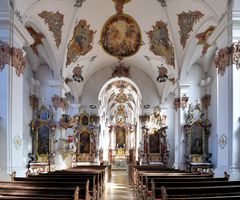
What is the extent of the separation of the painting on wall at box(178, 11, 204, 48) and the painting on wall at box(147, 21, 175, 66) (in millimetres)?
951

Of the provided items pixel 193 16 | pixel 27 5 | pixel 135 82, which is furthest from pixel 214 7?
pixel 135 82

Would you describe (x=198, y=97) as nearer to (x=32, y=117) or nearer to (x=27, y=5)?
(x=32, y=117)

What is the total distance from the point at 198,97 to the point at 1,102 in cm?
1067

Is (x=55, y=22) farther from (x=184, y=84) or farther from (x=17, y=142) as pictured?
(x=184, y=84)

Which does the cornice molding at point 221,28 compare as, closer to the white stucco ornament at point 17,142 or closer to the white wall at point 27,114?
the white stucco ornament at point 17,142

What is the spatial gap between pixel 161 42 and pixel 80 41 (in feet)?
12.6

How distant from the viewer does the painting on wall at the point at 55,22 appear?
13256mm

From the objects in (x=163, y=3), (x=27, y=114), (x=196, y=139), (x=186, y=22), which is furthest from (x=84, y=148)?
(x=163, y=3)

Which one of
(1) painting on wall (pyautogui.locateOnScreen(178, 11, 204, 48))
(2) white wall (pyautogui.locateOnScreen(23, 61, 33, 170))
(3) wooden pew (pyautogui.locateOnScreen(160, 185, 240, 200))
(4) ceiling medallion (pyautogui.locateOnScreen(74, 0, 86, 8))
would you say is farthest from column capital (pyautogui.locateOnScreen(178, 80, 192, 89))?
(3) wooden pew (pyautogui.locateOnScreen(160, 185, 240, 200))

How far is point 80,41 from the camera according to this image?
16750 millimetres

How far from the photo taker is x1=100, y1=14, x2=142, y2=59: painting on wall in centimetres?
1638

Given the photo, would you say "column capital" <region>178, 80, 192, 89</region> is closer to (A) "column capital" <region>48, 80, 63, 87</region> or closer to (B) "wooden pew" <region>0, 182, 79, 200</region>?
(A) "column capital" <region>48, 80, 63, 87</region>

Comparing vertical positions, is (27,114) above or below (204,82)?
below

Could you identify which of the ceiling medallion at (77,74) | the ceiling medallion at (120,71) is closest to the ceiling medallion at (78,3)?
the ceiling medallion at (77,74)
